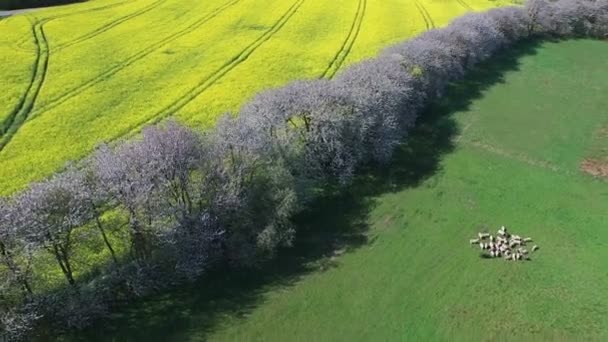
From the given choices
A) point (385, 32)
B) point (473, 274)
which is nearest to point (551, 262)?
point (473, 274)

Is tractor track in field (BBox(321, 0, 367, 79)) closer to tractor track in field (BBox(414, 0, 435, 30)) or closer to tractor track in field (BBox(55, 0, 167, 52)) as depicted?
tractor track in field (BBox(414, 0, 435, 30))

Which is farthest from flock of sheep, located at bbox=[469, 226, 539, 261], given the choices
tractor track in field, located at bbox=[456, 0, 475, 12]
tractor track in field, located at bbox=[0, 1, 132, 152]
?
tractor track in field, located at bbox=[456, 0, 475, 12]

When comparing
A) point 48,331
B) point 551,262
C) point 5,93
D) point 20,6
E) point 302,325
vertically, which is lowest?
point 551,262

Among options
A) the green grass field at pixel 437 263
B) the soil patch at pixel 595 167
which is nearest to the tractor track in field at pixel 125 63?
the green grass field at pixel 437 263

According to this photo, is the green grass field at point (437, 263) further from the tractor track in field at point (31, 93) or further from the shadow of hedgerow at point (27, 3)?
the shadow of hedgerow at point (27, 3)

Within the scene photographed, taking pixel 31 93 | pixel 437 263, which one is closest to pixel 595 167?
pixel 437 263

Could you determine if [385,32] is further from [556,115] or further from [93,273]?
[93,273]
